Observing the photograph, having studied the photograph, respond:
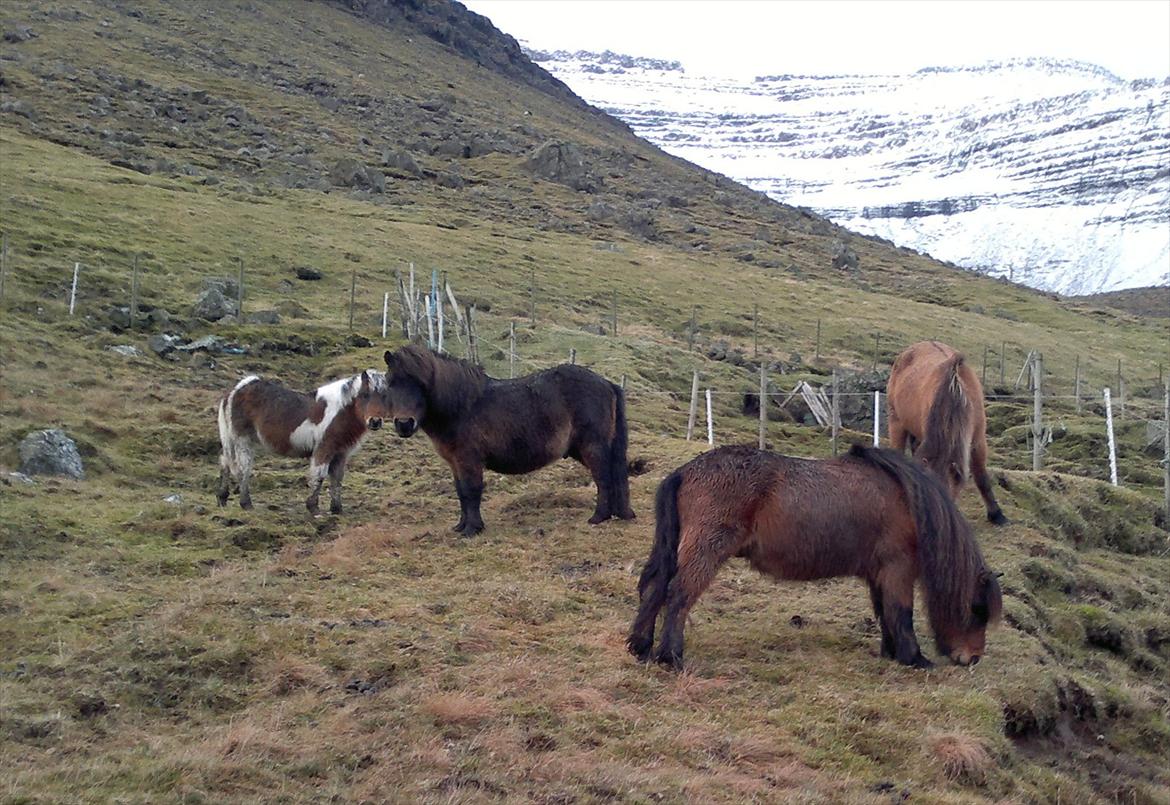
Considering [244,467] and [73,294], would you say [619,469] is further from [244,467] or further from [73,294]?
[73,294]

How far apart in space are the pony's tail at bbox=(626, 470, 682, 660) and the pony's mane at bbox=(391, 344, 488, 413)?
4203mm

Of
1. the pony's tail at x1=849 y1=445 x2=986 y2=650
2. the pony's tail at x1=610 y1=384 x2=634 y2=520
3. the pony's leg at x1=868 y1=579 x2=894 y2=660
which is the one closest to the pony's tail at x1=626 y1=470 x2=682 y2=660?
the pony's leg at x1=868 y1=579 x2=894 y2=660

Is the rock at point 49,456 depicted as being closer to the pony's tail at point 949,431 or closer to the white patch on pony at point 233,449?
the white patch on pony at point 233,449

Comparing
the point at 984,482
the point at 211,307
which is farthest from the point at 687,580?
the point at 211,307

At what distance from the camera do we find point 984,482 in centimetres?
1160

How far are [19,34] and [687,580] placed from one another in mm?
80008

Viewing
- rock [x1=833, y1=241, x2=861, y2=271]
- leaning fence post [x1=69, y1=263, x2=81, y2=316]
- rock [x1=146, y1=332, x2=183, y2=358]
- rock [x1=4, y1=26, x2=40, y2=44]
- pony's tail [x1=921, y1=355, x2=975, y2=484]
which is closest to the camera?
pony's tail [x1=921, y1=355, x2=975, y2=484]

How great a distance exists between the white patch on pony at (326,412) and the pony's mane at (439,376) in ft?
4.21

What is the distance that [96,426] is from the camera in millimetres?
14914

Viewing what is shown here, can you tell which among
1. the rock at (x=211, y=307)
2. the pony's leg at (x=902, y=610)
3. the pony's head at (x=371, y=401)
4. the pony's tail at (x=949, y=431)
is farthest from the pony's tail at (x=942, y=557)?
the rock at (x=211, y=307)

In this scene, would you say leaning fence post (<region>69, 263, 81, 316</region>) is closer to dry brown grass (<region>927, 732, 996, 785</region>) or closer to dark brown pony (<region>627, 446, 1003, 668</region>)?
dark brown pony (<region>627, 446, 1003, 668</region>)

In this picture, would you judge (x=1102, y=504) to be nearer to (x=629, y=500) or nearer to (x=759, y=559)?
(x=629, y=500)

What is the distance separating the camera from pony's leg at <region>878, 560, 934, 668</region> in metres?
7.46

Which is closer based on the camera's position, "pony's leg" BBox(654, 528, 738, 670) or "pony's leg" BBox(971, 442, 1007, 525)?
"pony's leg" BBox(654, 528, 738, 670)
